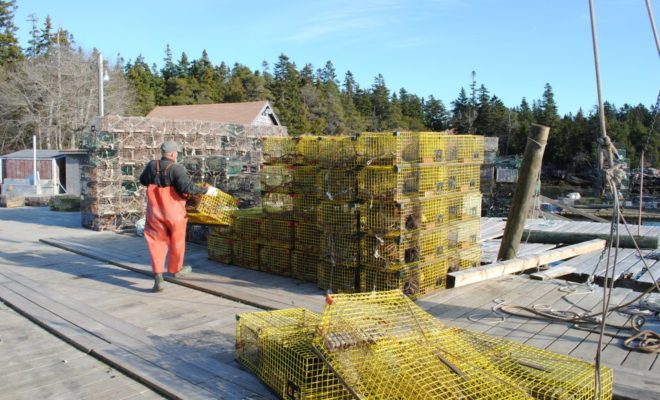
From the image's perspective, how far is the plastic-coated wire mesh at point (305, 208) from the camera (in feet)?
26.1

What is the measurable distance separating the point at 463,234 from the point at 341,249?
2.22 metres

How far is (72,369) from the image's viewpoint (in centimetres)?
494

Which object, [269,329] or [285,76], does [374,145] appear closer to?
[269,329]

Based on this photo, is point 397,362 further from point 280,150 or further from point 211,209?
point 211,209

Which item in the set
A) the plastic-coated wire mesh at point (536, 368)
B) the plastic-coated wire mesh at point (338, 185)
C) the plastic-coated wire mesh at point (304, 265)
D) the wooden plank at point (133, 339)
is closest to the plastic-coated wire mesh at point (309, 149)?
the plastic-coated wire mesh at point (338, 185)

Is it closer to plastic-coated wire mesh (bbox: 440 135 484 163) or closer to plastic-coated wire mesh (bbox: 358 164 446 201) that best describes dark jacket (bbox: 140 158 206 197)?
plastic-coated wire mesh (bbox: 358 164 446 201)

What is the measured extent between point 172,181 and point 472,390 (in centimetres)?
541

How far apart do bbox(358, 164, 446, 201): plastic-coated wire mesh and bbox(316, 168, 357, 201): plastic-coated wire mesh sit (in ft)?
0.41

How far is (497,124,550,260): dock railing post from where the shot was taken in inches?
323

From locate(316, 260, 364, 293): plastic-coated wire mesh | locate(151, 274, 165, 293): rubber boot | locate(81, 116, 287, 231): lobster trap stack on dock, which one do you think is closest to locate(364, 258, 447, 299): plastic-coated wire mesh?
locate(316, 260, 364, 293): plastic-coated wire mesh

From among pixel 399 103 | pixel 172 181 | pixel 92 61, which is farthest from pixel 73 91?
pixel 172 181

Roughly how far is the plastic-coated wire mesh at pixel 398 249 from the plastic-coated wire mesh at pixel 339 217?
0.84 feet

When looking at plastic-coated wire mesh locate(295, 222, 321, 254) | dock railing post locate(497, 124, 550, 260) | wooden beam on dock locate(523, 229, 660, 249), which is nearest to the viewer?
plastic-coated wire mesh locate(295, 222, 321, 254)

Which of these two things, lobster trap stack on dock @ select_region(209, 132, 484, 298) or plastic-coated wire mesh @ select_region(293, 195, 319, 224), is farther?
plastic-coated wire mesh @ select_region(293, 195, 319, 224)
